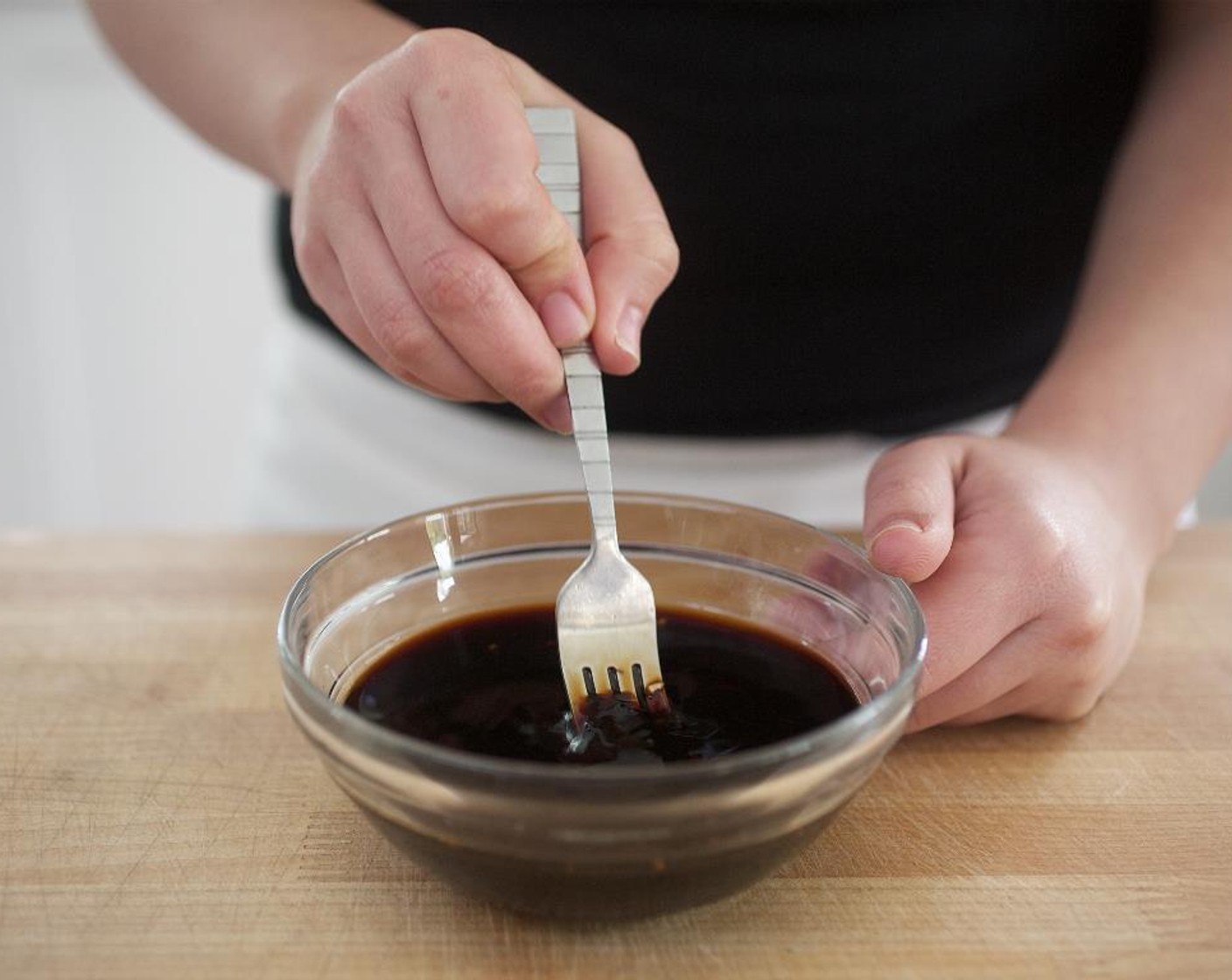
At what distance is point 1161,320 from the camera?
0.93 meters

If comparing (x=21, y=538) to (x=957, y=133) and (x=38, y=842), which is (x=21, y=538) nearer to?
(x=38, y=842)

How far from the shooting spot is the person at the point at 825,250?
2.29ft

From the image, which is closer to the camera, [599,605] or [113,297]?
[599,605]

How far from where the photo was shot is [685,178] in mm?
1067

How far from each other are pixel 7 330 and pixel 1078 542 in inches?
82.8

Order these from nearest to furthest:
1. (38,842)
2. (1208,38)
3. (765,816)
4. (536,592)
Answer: (765,816), (38,842), (536,592), (1208,38)

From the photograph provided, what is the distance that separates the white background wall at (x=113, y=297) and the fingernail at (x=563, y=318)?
150cm

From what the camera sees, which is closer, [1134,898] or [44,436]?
[1134,898]

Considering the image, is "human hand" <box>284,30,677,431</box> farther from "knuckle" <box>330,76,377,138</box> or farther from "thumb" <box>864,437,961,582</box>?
"thumb" <box>864,437,961,582</box>

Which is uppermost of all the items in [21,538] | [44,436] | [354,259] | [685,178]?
[354,259]

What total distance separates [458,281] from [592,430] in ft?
0.35

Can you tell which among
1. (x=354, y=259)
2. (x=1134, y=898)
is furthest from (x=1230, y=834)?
(x=354, y=259)

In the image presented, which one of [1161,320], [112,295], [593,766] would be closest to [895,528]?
[593,766]

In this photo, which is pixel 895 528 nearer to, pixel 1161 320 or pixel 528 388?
pixel 528 388
